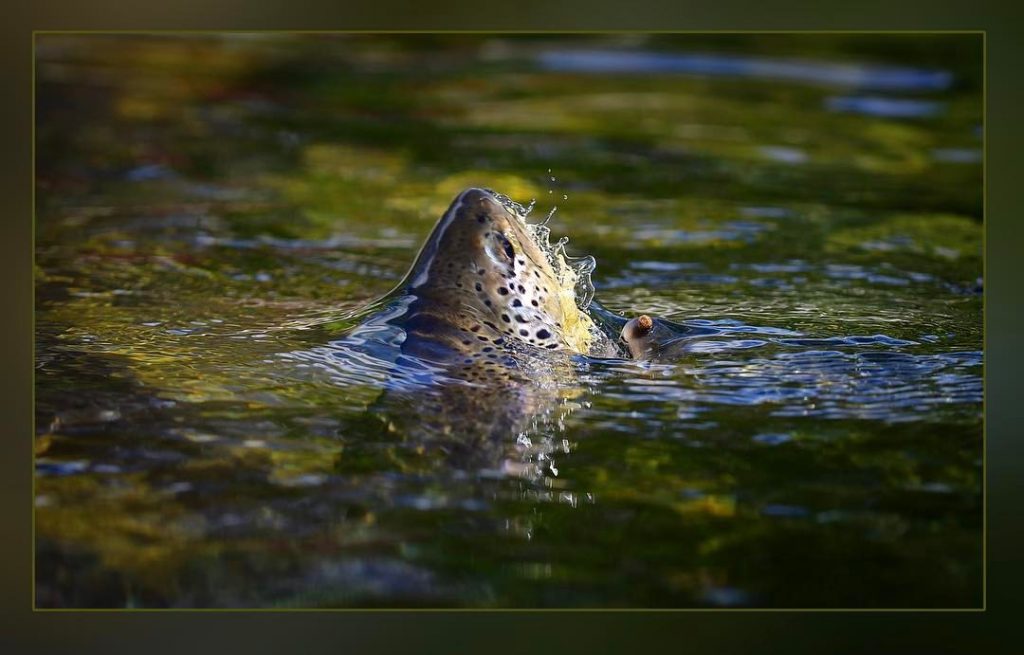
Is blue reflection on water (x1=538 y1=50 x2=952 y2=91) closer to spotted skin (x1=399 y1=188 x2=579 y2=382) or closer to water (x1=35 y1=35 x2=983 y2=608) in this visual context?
water (x1=35 y1=35 x2=983 y2=608)

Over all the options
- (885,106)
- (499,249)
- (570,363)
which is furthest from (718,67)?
(570,363)

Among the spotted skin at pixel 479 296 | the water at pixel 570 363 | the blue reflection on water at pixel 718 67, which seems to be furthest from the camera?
the blue reflection on water at pixel 718 67

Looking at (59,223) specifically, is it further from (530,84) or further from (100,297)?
(530,84)

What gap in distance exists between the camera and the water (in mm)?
4055

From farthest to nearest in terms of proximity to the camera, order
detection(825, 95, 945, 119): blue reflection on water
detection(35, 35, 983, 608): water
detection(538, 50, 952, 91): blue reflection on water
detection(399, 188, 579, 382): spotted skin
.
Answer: detection(538, 50, 952, 91): blue reflection on water → detection(825, 95, 945, 119): blue reflection on water → detection(399, 188, 579, 382): spotted skin → detection(35, 35, 983, 608): water

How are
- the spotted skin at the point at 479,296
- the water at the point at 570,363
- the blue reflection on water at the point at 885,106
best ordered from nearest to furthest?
the water at the point at 570,363, the spotted skin at the point at 479,296, the blue reflection on water at the point at 885,106

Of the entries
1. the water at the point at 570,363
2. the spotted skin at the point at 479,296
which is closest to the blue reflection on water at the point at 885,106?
the water at the point at 570,363

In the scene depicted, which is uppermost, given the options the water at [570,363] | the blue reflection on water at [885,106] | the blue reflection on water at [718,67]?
the blue reflection on water at [718,67]

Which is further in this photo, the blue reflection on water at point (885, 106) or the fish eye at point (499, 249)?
the blue reflection on water at point (885, 106)

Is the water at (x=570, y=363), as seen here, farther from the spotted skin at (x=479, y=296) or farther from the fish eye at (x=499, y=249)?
the fish eye at (x=499, y=249)

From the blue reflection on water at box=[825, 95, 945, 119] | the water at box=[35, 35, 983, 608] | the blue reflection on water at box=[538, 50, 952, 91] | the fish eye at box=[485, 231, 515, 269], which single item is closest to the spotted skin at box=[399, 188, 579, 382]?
the fish eye at box=[485, 231, 515, 269]

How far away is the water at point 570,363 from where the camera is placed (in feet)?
13.3

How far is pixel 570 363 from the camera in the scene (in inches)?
179
